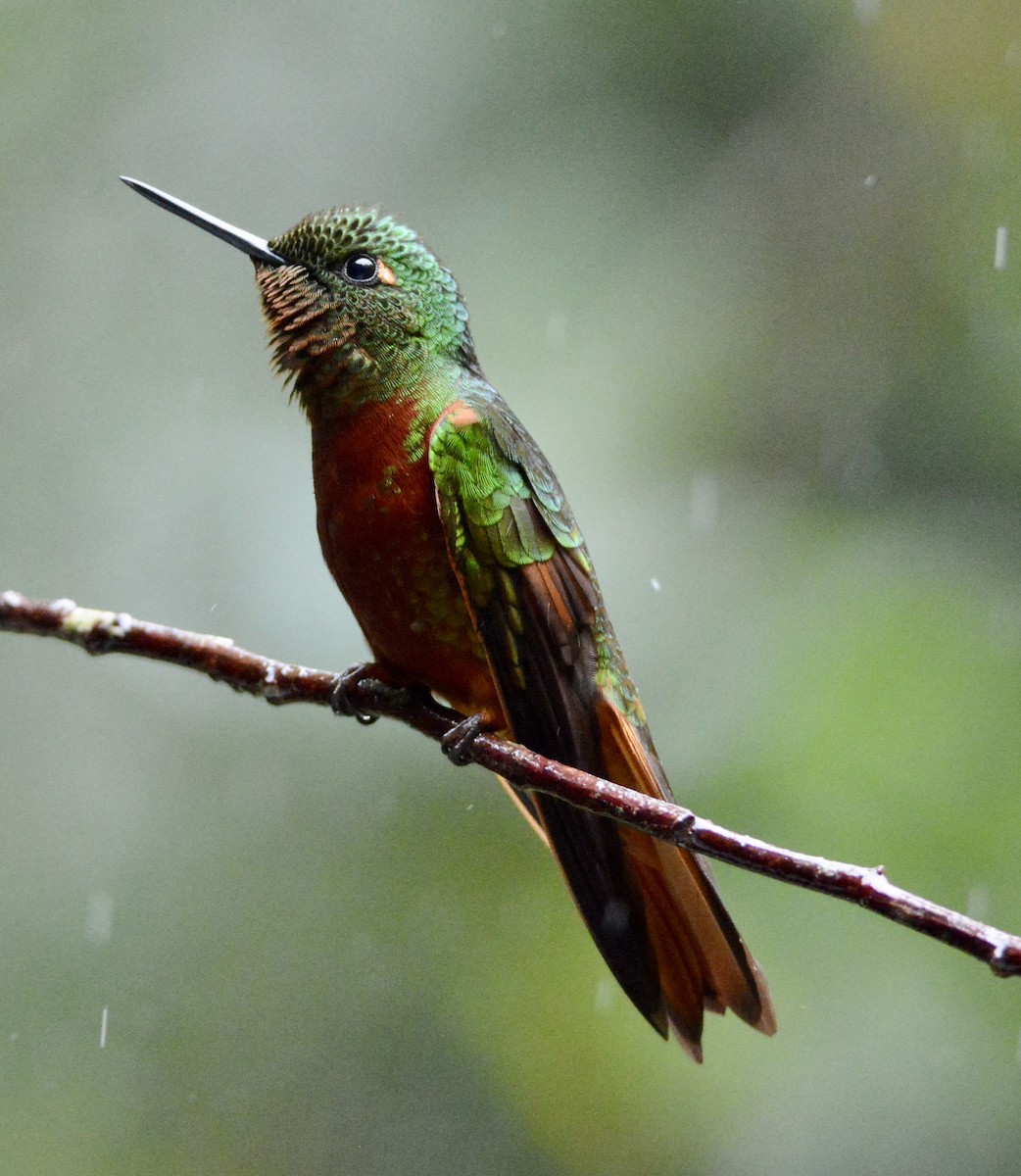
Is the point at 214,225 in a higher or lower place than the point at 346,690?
higher

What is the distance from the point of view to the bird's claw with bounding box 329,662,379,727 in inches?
61.7

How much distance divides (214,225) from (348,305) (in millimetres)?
199

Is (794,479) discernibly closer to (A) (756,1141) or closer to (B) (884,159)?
(B) (884,159)

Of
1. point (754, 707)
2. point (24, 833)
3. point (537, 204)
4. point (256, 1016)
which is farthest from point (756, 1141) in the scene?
point (537, 204)

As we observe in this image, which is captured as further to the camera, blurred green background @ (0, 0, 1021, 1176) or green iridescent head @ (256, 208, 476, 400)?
blurred green background @ (0, 0, 1021, 1176)

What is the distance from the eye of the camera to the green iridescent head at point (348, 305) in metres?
1.60

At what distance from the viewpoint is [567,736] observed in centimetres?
154

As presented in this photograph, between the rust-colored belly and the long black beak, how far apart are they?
273 mm

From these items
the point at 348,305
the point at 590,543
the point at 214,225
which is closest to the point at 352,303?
the point at 348,305

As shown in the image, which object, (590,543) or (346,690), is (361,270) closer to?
(346,690)

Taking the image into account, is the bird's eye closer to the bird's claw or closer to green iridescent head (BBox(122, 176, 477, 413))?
green iridescent head (BBox(122, 176, 477, 413))

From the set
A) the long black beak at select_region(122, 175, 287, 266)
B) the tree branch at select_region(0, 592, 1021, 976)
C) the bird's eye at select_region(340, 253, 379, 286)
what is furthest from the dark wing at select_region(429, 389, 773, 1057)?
the long black beak at select_region(122, 175, 287, 266)

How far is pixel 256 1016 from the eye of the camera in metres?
3.32

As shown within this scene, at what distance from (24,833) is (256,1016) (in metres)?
0.81
